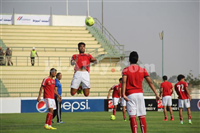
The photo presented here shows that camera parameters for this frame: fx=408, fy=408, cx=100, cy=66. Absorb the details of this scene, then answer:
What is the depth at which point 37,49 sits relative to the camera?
138 feet

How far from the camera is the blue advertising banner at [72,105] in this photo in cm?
3055

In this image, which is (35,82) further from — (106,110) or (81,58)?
(81,58)

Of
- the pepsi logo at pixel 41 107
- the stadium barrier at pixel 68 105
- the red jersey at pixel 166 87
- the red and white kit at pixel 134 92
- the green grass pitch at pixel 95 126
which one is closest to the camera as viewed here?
the red and white kit at pixel 134 92

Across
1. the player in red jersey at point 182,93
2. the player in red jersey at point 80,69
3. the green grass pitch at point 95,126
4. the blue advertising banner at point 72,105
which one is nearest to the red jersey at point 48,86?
the green grass pitch at point 95,126

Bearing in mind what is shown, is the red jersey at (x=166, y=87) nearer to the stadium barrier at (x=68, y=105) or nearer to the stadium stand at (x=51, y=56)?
the stadium barrier at (x=68, y=105)

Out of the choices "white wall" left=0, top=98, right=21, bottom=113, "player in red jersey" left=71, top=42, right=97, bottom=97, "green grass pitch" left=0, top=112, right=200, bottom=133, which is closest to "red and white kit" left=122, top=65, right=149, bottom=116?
"player in red jersey" left=71, top=42, right=97, bottom=97

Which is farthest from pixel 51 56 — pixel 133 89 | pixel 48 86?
pixel 133 89

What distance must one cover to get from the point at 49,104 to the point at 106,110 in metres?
16.6

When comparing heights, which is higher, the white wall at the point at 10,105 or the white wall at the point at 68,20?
the white wall at the point at 68,20

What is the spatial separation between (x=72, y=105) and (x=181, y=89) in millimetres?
13830

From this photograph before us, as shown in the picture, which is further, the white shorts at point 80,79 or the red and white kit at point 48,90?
the red and white kit at point 48,90

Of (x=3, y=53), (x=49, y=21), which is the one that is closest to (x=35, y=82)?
(x=3, y=53)

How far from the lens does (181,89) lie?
19.2 metres

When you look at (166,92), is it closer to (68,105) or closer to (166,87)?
(166,87)
